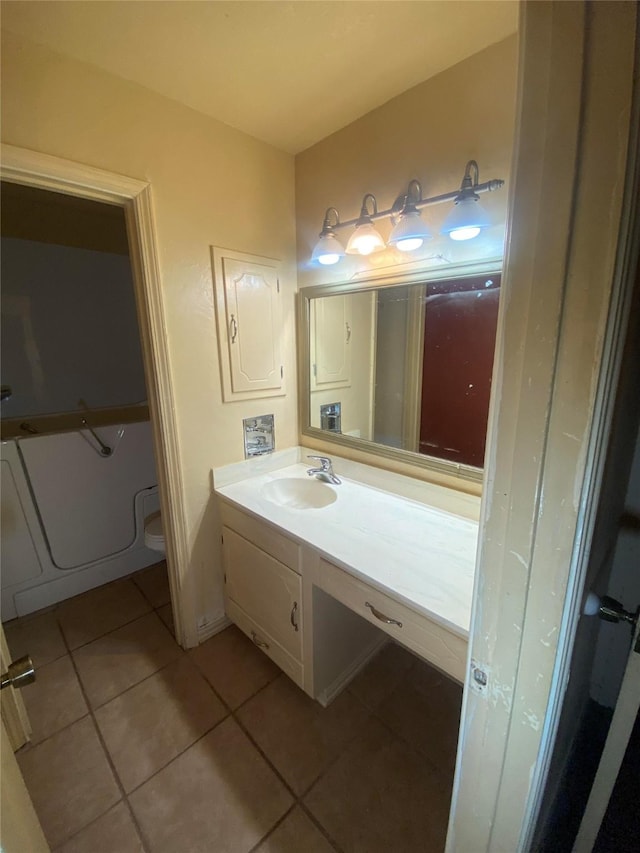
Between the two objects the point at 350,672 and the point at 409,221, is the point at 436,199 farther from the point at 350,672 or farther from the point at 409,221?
the point at 350,672

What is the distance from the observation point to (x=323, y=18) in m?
0.92

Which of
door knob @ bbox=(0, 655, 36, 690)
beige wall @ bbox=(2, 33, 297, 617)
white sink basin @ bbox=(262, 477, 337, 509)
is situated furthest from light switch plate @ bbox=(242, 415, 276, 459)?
door knob @ bbox=(0, 655, 36, 690)

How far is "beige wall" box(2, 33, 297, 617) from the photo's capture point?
1.03 meters

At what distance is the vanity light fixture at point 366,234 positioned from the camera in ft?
4.39

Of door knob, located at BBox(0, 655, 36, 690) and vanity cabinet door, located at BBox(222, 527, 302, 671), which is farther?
vanity cabinet door, located at BBox(222, 527, 302, 671)

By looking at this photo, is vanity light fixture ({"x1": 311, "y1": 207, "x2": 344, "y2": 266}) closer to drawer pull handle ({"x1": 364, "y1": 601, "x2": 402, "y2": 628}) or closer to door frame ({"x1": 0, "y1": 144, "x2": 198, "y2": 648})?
door frame ({"x1": 0, "y1": 144, "x2": 198, "y2": 648})

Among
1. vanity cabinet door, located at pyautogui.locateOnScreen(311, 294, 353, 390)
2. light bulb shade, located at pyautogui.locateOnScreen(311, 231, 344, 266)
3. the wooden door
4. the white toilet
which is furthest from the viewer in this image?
the white toilet

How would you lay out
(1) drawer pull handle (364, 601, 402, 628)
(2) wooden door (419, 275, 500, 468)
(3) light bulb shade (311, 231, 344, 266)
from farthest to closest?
(3) light bulb shade (311, 231, 344, 266)
(2) wooden door (419, 275, 500, 468)
(1) drawer pull handle (364, 601, 402, 628)

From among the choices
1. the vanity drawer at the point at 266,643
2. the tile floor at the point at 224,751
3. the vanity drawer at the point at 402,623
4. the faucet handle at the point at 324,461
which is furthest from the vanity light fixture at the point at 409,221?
the tile floor at the point at 224,751

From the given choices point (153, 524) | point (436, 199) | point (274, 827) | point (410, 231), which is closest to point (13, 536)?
point (153, 524)

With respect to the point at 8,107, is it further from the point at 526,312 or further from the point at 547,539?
→ the point at 547,539

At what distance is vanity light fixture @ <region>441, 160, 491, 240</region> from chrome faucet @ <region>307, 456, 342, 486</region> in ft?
3.59

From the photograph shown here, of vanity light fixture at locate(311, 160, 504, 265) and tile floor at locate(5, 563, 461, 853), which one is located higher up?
vanity light fixture at locate(311, 160, 504, 265)

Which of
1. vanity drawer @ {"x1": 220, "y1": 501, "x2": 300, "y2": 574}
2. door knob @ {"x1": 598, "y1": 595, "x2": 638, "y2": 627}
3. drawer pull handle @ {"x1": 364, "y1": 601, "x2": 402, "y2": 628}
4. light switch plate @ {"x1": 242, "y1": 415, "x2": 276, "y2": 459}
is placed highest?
light switch plate @ {"x1": 242, "y1": 415, "x2": 276, "y2": 459}
